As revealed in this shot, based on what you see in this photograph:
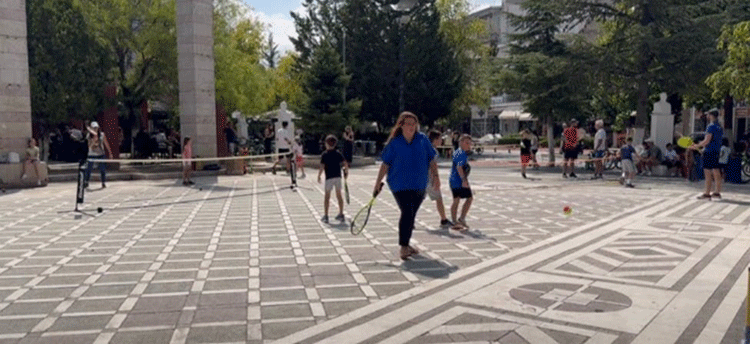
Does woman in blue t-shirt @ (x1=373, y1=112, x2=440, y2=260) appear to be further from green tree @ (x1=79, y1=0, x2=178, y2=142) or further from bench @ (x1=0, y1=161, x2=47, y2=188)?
green tree @ (x1=79, y1=0, x2=178, y2=142)

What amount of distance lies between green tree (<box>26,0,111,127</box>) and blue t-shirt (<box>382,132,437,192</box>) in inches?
832

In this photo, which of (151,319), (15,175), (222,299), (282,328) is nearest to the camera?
(282,328)

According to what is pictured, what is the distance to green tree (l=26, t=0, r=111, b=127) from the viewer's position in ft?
80.5

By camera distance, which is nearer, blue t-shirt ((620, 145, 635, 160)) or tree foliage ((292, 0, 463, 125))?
blue t-shirt ((620, 145, 635, 160))

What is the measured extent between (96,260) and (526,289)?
18.1 feet

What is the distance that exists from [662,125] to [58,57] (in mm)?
23187

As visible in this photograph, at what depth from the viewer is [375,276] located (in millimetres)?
7145

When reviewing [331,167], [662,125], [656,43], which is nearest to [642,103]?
[656,43]

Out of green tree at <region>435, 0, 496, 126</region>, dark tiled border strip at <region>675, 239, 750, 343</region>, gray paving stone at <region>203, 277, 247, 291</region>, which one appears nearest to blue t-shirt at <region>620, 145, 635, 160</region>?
dark tiled border strip at <region>675, 239, 750, 343</region>

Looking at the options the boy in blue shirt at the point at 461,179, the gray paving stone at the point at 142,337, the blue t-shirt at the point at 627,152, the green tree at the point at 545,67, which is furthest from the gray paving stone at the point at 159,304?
the green tree at the point at 545,67

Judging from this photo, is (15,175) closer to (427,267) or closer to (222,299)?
(222,299)

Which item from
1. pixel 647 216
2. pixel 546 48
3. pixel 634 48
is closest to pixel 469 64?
pixel 546 48

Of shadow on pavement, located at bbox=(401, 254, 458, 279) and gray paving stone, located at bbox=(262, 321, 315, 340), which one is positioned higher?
shadow on pavement, located at bbox=(401, 254, 458, 279)

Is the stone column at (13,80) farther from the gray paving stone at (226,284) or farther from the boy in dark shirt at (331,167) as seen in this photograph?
the gray paving stone at (226,284)
